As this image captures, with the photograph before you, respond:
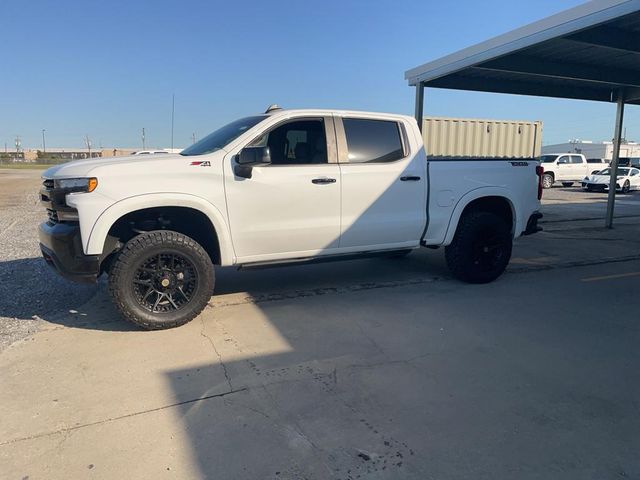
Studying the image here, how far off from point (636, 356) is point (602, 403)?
1.11m

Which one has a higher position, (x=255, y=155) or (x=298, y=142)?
(x=298, y=142)

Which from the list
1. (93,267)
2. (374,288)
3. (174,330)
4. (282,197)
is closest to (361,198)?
(282,197)

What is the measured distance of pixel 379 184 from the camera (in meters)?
5.52

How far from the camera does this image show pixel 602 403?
339 centimetres

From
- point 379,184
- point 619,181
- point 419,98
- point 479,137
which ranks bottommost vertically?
point 619,181

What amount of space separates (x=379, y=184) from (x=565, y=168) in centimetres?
2710

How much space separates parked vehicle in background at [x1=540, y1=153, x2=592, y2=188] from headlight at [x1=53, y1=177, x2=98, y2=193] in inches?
1119

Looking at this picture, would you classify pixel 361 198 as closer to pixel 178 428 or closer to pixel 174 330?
pixel 174 330

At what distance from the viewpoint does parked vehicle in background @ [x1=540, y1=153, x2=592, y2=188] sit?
93.4 ft

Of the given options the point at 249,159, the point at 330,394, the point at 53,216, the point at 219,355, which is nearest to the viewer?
the point at 330,394

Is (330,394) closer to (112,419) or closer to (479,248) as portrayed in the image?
(112,419)

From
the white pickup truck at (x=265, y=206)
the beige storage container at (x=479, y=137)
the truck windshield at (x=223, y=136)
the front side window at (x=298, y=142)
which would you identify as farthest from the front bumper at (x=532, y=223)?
the beige storage container at (x=479, y=137)

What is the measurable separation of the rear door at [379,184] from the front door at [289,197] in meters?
0.16

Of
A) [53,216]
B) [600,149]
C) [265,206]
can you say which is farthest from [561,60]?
[600,149]
